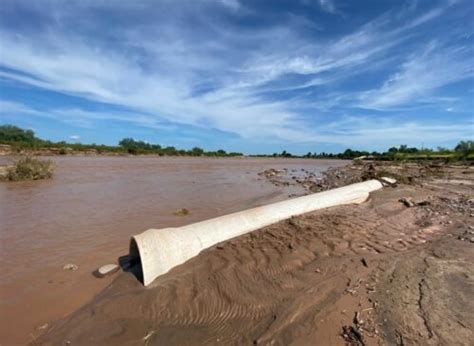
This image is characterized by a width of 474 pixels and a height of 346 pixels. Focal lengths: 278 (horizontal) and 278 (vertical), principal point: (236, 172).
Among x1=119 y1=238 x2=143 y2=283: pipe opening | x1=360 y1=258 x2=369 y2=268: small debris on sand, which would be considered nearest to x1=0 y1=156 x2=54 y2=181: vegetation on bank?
x1=119 y1=238 x2=143 y2=283: pipe opening

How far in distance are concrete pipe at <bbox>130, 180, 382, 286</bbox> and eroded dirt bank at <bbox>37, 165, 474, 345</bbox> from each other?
0.16 metres

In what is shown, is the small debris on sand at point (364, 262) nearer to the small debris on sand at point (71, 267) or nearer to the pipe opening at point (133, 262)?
A: the pipe opening at point (133, 262)

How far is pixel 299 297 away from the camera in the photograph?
2.92 metres

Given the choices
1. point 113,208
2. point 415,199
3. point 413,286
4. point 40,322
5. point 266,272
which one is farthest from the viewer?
point 415,199

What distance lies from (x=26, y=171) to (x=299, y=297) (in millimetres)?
13446

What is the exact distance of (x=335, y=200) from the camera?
7.55 meters

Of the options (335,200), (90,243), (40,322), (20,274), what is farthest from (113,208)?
(335,200)

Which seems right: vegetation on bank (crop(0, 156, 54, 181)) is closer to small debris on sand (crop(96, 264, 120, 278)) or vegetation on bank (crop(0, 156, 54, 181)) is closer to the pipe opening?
the pipe opening

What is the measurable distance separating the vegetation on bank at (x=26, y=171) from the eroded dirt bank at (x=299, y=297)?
1144 centimetres

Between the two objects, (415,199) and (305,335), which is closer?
(305,335)

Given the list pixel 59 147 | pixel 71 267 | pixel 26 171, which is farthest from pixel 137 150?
pixel 71 267

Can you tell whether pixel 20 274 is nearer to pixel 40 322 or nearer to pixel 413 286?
pixel 40 322

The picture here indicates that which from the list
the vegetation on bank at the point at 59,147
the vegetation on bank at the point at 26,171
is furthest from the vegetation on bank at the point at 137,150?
the vegetation on bank at the point at 26,171

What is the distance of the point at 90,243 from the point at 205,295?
2.83 meters
